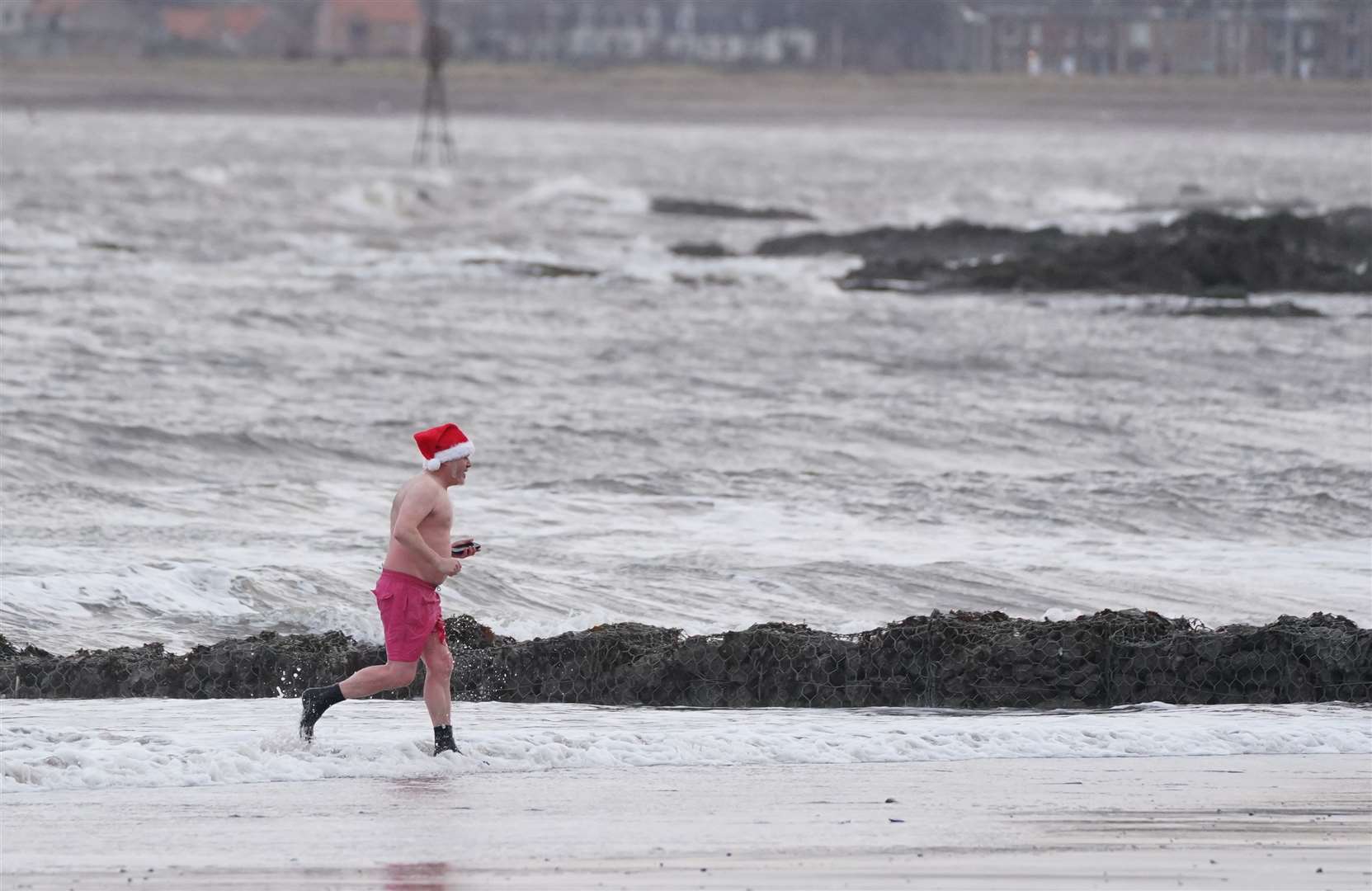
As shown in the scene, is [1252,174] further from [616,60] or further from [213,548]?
[213,548]

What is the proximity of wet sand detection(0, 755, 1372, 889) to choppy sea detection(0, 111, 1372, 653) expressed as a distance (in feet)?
11.3

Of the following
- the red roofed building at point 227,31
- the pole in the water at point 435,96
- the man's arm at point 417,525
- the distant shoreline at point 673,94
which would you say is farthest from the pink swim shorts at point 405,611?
the red roofed building at point 227,31

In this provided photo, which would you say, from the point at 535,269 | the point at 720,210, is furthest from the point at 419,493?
the point at 720,210

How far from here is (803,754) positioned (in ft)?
25.2

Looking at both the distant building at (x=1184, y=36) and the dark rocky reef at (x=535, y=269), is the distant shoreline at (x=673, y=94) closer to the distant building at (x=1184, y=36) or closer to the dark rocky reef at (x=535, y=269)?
the distant building at (x=1184, y=36)

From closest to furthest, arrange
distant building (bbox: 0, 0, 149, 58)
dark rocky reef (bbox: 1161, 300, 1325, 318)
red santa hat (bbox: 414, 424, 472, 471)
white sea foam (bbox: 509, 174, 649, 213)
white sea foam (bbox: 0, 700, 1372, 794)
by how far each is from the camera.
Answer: white sea foam (bbox: 0, 700, 1372, 794), red santa hat (bbox: 414, 424, 472, 471), dark rocky reef (bbox: 1161, 300, 1325, 318), white sea foam (bbox: 509, 174, 649, 213), distant building (bbox: 0, 0, 149, 58)

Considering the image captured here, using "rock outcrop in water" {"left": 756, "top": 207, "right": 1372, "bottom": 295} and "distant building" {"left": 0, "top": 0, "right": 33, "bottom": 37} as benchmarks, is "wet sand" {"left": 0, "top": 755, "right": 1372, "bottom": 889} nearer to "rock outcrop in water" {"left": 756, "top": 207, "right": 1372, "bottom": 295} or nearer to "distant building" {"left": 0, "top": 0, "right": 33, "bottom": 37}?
"rock outcrop in water" {"left": 756, "top": 207, "right": 1372, "bottom": 295}

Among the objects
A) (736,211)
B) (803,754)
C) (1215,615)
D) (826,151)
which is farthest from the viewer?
(826,151)

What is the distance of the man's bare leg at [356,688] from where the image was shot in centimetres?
752

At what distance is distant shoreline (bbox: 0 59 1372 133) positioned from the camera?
11775 centimetres

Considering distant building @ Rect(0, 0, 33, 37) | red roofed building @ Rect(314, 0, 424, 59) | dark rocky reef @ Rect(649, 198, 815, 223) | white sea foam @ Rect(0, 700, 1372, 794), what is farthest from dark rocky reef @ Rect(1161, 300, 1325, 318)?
distant building @ Rect(0, 0, 33, 37)

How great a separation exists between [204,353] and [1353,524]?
44.9ft

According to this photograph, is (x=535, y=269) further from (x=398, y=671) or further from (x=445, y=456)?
(x=398, y=671)

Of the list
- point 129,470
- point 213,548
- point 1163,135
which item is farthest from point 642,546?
point 1163,135
